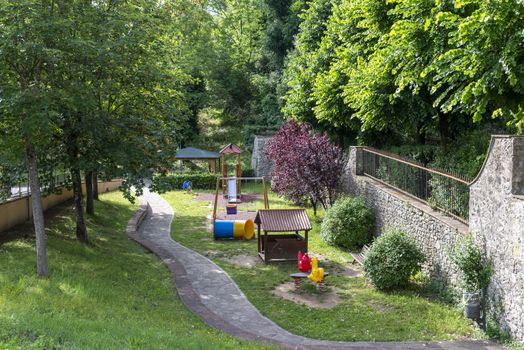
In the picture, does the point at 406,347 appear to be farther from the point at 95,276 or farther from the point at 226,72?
the point at 226,72

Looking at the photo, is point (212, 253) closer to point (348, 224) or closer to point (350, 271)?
point (348, 224)

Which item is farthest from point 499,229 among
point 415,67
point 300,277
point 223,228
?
point 223,228

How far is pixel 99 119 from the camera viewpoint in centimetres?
Result: 1309

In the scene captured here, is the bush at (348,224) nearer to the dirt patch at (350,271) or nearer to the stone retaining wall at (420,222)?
the stone retaining wall at (420,222)

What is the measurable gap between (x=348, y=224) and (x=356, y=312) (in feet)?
19.1

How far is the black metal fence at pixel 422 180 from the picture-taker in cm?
1147

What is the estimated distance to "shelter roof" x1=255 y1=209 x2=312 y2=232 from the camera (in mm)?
14633

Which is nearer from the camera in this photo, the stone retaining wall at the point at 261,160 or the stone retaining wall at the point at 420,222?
the stone retaining wall at the point at 420,222

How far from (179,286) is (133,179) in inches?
119

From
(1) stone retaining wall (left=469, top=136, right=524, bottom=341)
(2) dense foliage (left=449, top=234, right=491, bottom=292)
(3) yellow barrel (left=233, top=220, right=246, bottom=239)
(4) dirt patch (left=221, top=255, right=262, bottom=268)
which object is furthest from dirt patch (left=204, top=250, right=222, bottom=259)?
(1) stone retaining wall (left=469, top=136, right=524, bottom=341)

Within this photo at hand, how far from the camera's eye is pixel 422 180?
543 inches

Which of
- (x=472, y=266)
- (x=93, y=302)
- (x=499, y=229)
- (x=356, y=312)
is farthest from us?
(x=356, y=312)

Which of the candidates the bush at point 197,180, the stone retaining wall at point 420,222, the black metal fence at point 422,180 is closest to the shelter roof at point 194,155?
the bush at point 197,180

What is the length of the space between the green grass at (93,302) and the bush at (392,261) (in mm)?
4429
